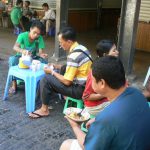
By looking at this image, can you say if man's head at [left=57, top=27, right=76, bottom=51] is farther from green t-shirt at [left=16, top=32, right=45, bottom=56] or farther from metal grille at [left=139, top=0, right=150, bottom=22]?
metal grille at [left=139, top=0, right=150, bottom=22]

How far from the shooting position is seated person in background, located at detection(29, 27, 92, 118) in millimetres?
3838

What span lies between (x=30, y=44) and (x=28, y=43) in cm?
5

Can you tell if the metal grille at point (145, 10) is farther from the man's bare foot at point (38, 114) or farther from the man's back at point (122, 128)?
the man's back at point (122, 128)

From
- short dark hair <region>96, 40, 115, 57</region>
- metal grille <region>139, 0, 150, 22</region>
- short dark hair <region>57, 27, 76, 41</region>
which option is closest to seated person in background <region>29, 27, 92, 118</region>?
short dark hair <region>57, 27, 76, 41</region>

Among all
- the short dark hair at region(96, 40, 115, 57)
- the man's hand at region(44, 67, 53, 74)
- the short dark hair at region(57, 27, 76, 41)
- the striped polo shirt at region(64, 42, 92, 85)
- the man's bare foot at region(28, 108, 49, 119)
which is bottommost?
the man's bare foot at region(28, 108, 49, 119)

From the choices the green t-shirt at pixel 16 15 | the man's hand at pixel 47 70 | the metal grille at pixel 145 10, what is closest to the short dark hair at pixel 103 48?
the man's hand at pixel 47 70

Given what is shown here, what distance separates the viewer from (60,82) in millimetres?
4051

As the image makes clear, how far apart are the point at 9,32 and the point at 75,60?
834 cm

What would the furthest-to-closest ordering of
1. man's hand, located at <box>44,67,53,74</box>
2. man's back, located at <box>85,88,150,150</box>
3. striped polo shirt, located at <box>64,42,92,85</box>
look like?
man's hand, located at <box>44,67,53,74</box> → striped polo shirt, located at <box>64,42,92,85</box> → man's back, located at <box>85,88,150,150</box>

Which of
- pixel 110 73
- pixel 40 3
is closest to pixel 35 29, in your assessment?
pixel 110 73

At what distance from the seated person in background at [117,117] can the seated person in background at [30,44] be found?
9.68ft

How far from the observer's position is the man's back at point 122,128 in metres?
1.74

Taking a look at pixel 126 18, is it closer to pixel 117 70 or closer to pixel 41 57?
pixel 41 57

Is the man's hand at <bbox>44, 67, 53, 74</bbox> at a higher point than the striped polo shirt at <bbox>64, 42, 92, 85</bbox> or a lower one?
lower
